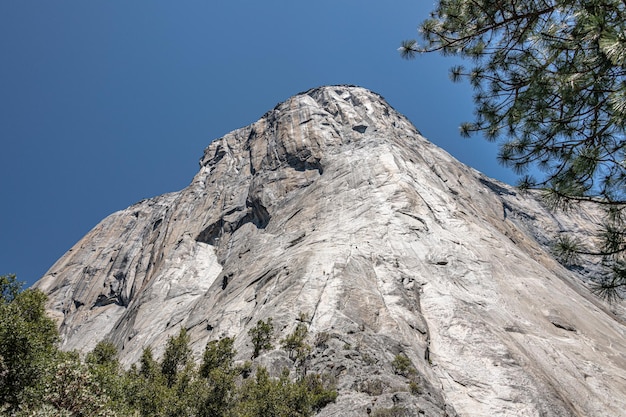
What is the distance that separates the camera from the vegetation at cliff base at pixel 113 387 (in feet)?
37.1

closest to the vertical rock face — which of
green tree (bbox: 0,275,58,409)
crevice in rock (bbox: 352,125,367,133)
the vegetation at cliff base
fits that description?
crevice in rock (bbox: 352,125,367,133)

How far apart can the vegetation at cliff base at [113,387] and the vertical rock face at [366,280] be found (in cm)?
181

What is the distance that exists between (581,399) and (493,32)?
18739 millimetres

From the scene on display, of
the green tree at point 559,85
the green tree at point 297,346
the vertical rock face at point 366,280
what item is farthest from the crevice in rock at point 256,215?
the green tree at point 559,85

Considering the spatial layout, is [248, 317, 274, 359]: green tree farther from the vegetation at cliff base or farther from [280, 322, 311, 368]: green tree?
[280, 322, 311, 368]: green tree

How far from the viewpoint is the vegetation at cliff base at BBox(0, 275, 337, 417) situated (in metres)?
11.3

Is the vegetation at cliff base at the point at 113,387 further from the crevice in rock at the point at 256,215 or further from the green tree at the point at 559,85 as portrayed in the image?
the crevice in rock at the point at 256,215

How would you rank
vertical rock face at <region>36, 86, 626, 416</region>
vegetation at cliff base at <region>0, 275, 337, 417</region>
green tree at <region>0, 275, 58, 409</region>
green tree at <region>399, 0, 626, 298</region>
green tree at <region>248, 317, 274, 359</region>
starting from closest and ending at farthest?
green tree at <region>399, 0, 626, 298</region> → vegetation at cliff base at <region>0, 275, 337, 417</region> → green tree at <region>0, 275, 58, 409</region> → vertical rock face at <region>36, 86, 626, 416</region> → green tree at <region>248, 317, 274, 359</region>

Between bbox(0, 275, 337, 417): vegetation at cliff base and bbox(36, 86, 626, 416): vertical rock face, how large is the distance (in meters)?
1.81

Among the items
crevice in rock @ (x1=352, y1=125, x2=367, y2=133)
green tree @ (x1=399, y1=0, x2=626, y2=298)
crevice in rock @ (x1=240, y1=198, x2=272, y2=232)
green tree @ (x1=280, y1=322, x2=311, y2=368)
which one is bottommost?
green tree @ (x1=280, y1=322, x2=311, y2=368)

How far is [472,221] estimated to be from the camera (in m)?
41.6

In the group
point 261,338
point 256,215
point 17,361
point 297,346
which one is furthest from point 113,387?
point 256,215

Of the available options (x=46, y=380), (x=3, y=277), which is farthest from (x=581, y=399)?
(x=3, y=277)

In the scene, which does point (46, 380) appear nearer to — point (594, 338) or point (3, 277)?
point (3, 277)
